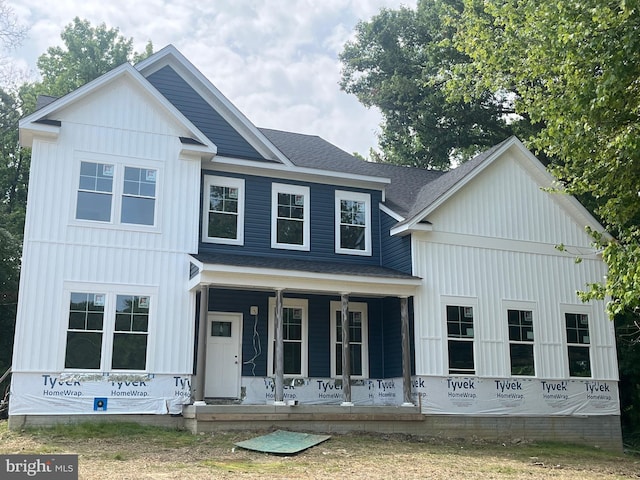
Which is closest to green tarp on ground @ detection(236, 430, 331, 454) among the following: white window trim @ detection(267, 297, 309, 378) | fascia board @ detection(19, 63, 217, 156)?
white window trim @ detection(267, 297, 309, 378)

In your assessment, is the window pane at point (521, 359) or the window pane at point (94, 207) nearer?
the window pane at point (94, 207)

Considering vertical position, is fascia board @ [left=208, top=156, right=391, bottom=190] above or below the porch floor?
above

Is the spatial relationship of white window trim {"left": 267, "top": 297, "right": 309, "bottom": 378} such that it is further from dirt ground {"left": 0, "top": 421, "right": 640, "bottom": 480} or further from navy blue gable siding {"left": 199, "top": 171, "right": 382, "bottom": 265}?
dirt ground {"left": 0, "top": 421, "right": 640, "bottom": 480}

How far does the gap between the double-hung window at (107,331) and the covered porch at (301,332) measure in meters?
1.28

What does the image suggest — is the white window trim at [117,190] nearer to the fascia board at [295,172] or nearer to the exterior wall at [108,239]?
the exterior wall at [108,239]

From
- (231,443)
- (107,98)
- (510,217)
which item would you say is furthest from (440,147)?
(231,443)

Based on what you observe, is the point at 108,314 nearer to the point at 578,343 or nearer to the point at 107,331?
the point at 107,331

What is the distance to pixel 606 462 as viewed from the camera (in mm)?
13781

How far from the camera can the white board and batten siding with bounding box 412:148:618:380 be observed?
16797 millimetres

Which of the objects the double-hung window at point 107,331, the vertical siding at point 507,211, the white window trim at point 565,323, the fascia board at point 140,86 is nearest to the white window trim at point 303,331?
the double-hung window at point 107,331

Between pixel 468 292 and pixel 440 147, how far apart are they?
1285 centimetres

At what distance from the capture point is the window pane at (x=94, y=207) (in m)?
14.9

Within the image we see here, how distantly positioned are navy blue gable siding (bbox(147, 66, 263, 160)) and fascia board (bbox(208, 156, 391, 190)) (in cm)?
35

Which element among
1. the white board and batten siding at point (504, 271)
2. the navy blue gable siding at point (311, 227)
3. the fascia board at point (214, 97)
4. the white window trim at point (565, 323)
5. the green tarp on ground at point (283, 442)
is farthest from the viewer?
the white window trim at point (565, 323)
